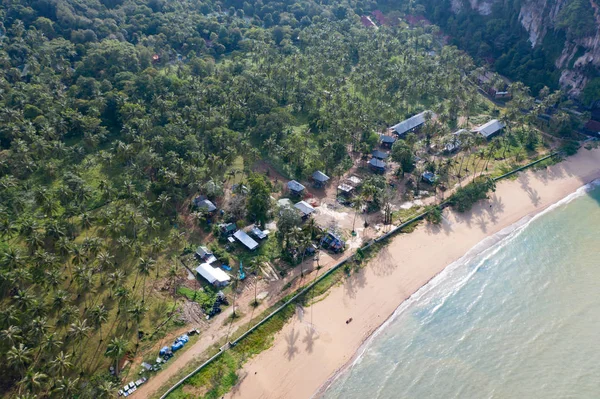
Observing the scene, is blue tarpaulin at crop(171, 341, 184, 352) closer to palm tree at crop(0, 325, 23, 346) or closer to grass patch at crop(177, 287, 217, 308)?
grass patch at crop(177, 287, 217, 308)

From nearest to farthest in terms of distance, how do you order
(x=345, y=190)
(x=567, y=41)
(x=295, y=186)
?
(x=295, y=186) < (x=345, y=190) < (x=567, y=41)

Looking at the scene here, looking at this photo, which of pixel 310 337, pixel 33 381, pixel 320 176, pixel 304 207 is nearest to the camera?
pixel 33 381

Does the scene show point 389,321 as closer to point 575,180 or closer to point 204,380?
point 204,380

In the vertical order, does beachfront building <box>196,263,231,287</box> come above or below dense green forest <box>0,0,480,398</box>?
below

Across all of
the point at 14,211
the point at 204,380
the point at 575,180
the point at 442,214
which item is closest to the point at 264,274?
the point at 204,380

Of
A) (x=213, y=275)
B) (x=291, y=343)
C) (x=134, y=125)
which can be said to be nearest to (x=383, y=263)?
(x=291, y=343)

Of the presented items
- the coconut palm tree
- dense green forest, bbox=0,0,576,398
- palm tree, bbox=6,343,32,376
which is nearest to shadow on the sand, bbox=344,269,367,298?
dense green forest, bbox=0,0,576,398

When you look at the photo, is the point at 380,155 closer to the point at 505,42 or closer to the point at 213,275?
the point at 213,275

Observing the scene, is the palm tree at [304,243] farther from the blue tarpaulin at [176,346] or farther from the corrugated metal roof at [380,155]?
the corrugated metal roof at [380,155]
